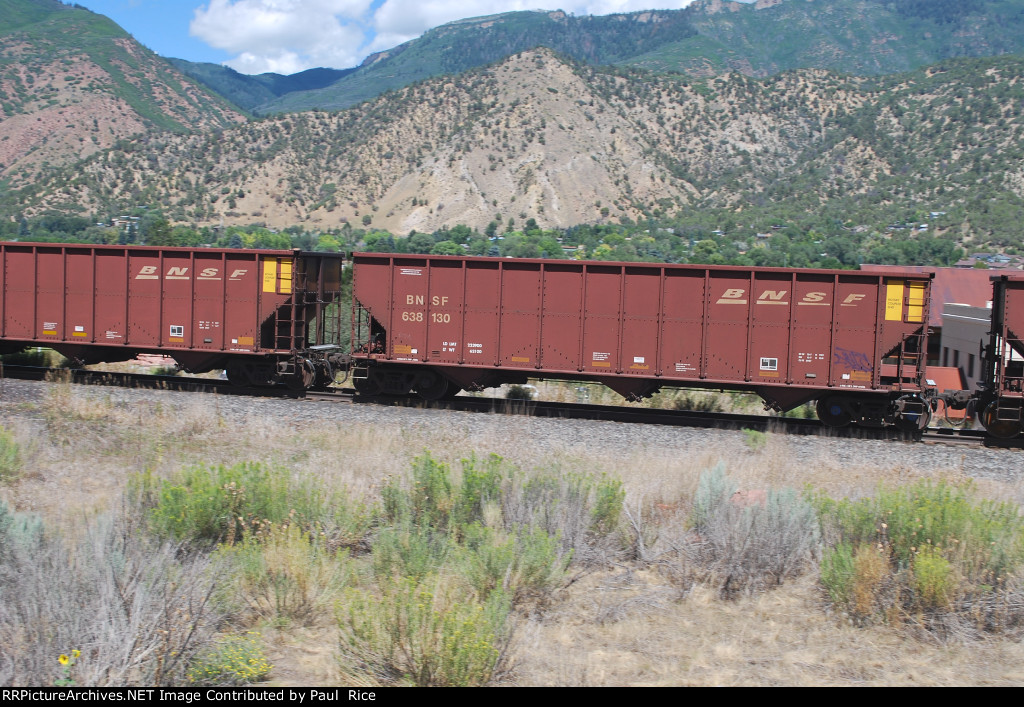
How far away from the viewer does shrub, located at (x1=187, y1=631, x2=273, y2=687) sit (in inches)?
217

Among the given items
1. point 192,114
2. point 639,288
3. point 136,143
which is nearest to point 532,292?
point 639,288

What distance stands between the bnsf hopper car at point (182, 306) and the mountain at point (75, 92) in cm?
11367

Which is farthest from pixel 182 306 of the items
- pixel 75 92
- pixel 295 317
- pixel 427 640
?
pixel 75 92

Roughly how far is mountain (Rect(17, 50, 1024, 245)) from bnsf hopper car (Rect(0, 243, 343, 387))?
81.5 meters

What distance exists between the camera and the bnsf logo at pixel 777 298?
54.7 ft

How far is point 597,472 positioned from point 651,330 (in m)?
6.80

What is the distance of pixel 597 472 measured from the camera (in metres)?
11.1

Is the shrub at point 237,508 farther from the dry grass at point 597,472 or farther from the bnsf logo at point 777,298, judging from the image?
the bnsf logo at point 777,298

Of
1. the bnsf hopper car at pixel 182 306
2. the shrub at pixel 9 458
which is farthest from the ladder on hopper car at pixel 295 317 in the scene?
the shrub at pixel 9 458

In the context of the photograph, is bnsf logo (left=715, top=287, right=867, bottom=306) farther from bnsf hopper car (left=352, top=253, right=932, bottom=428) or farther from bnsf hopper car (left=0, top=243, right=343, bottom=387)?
bnsf hopper car (left=0, top=243, right=343, bottom=387)

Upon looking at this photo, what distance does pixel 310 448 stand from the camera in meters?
13.0

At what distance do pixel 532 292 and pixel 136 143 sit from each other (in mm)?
113865

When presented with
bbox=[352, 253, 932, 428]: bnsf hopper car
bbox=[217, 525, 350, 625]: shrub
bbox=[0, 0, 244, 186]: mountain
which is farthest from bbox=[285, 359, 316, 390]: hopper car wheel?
bbox=[0, 0, 244, 186]: mountain

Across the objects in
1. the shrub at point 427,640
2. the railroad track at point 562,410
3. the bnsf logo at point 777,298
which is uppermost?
the bnsf logo at point 777,298
